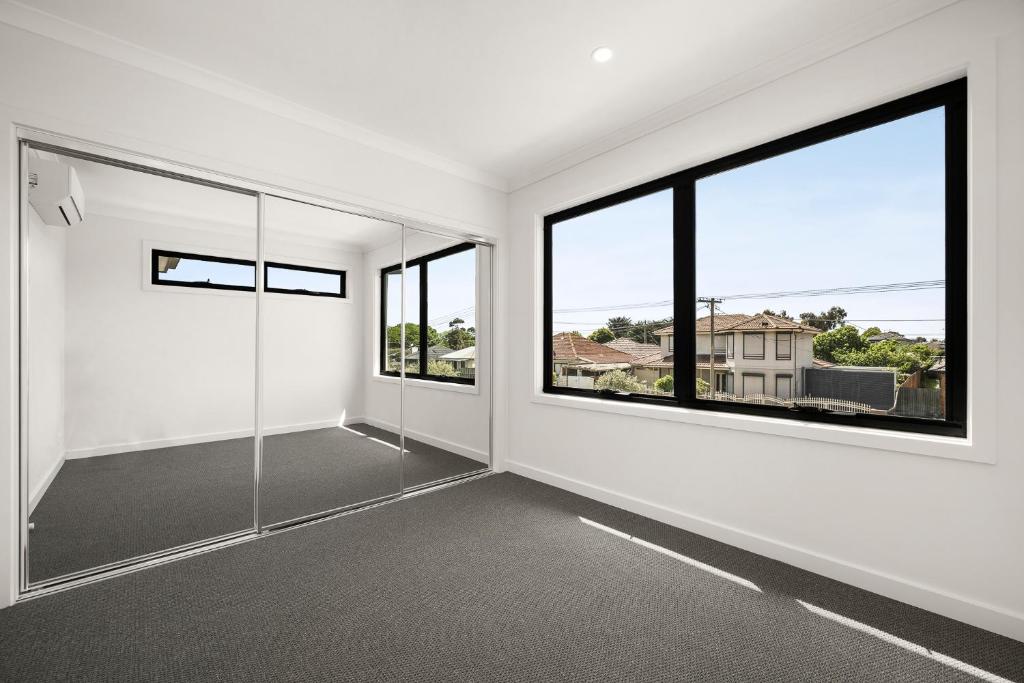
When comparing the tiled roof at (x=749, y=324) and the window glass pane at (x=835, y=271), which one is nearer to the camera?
the window glass pane at (x=835, y=271)

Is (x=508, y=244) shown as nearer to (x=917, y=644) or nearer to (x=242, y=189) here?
(x=242, y=189)

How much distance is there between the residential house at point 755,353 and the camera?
104 inches

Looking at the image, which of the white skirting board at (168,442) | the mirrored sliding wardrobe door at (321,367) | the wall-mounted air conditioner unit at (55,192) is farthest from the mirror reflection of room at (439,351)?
A: the wall-mounted air conditioner unit at (55,192)

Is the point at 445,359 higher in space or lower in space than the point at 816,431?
higher

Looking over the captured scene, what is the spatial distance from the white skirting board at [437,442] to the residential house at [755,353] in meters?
2.12

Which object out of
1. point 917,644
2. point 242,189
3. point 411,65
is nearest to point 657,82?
point 411,65

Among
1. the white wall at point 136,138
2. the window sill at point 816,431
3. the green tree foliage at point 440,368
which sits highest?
the white wall at point 136,138

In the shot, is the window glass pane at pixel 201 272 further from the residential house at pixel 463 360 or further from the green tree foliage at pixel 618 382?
the green tree foliage at pixel 618 382

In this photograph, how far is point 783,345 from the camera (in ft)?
8.89

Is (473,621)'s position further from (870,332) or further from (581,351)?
(870,332)

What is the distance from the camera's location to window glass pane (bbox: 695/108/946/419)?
7.30 feet

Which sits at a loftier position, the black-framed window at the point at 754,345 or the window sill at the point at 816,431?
the black-framed window at the point at 754,345

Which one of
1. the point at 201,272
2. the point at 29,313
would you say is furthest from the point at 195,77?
A: the point at 29,313

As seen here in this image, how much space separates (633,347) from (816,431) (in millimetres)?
1350
